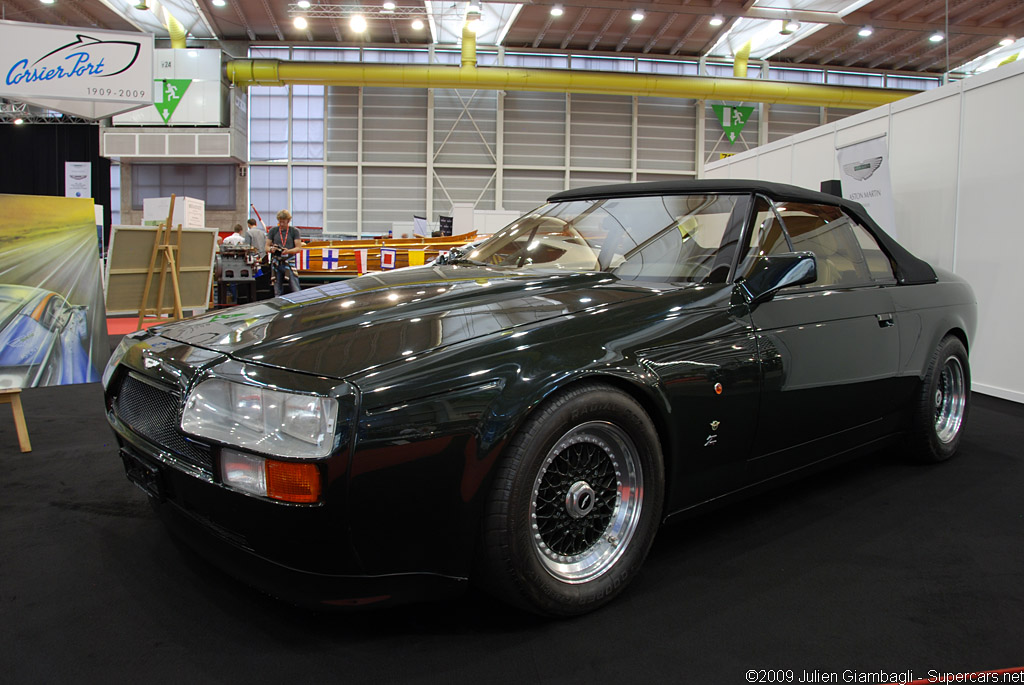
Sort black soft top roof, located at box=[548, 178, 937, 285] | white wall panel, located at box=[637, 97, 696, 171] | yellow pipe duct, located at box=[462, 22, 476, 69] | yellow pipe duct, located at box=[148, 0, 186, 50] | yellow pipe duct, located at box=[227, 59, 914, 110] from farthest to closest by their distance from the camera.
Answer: white wall panel, located at box=[637, 97, 696, 171]
yellow pipe duct, located at box=[227, 59, 914, 110]
yellow pipe duct, located at box=[462, 22, 476, 69]
yellow pipe duct, located at box=[148, 0, 186, 50]
black soft top roof, located at box=[548, 178, 937, 285]

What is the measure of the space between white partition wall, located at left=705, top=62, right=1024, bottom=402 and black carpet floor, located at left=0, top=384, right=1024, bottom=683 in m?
3.16

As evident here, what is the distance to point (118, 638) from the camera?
5.28 ft

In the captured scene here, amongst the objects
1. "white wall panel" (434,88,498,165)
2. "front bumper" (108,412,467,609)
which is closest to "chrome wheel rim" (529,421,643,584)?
"front bumper" (108,412,467,609)

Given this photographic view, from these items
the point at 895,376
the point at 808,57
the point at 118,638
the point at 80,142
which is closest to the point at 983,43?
the point at 808,57

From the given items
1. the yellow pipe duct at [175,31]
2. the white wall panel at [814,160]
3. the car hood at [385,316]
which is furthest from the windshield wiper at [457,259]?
the yellow pipe duct at [175,31]

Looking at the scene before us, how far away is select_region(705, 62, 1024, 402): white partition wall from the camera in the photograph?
16.3 feet

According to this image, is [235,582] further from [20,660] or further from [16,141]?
Answer: [16,141]

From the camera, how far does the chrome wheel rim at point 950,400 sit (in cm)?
310

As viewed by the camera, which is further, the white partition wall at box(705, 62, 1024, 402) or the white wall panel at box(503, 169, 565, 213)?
the white wall panel at box(503, 169, 565, 213)

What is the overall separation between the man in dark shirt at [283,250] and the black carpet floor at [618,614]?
8.58 metres

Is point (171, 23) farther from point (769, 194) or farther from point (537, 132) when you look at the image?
point (769, 194)

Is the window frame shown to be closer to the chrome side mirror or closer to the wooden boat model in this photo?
the chrome side mirror

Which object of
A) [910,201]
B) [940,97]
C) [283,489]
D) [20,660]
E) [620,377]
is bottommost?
[20,660]

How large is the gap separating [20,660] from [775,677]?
172 centimetres
